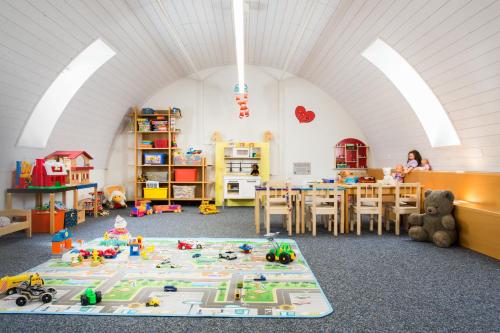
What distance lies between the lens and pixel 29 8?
3916 mm

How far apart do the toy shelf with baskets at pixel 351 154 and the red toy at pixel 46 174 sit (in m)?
6.55

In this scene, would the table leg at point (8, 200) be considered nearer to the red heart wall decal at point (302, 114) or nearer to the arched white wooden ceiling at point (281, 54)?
the arched white wooden ceiling at point (281, 54)

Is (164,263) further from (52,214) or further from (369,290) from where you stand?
(52,214)

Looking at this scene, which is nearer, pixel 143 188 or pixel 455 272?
pixel 455 272

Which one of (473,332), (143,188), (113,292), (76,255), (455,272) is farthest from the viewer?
(143,188)

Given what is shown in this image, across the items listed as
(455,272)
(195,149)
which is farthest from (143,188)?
(455,272)

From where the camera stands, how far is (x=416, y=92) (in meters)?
6.46

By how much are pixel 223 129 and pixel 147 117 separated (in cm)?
203

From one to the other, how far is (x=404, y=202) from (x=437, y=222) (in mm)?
939

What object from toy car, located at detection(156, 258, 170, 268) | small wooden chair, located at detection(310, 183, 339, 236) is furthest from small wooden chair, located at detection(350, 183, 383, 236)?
toy car, located at detection(156, 258, 170, 268)

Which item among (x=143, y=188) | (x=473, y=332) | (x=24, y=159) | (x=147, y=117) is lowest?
(x=473, y=332)

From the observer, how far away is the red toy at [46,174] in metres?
5.38

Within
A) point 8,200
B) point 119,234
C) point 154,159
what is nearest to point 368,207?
point 119,234

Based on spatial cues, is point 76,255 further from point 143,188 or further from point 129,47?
point 143,188
